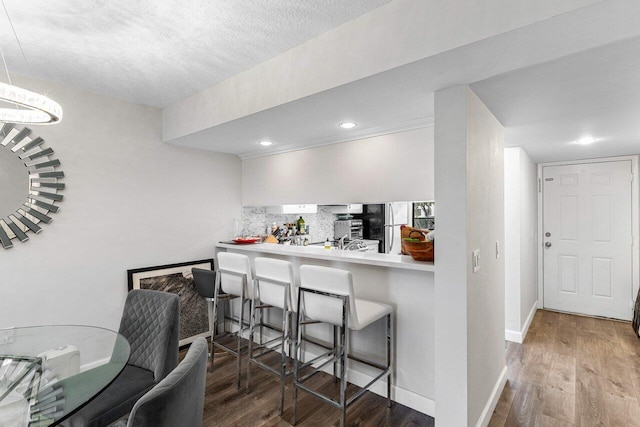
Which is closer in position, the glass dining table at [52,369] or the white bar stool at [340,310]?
the glass dining table at [52,369]

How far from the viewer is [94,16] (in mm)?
1672

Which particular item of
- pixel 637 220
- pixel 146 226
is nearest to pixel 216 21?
pixel 146 226

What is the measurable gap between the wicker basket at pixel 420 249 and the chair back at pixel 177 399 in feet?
4.88

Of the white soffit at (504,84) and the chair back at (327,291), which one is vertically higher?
the white soffit at (504,84)

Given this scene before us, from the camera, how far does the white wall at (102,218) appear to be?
2.46 m

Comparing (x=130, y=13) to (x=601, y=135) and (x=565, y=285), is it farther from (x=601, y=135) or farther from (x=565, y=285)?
(x=565, y=285)

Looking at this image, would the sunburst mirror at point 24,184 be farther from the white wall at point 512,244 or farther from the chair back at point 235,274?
the white wall at point 512,244

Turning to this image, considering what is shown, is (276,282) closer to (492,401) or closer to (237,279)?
(237,279)

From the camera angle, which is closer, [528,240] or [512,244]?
[512,244]

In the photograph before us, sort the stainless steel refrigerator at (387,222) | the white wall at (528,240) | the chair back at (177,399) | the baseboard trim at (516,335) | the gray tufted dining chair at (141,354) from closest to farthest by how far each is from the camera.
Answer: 1. the chair back at (177,399)
2. the gray tufted dining chair at (141,354)
3. the baseboard trim at (516,335)
4. the white wall at (528,240)
5. the stainless steel refrigerator at (387,222)

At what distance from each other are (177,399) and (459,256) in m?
1.50

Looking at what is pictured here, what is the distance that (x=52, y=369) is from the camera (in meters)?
1.49

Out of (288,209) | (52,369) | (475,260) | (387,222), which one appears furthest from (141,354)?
(387,222)

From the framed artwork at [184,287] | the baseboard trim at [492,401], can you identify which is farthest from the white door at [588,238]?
the framed artwork at [184,287]
